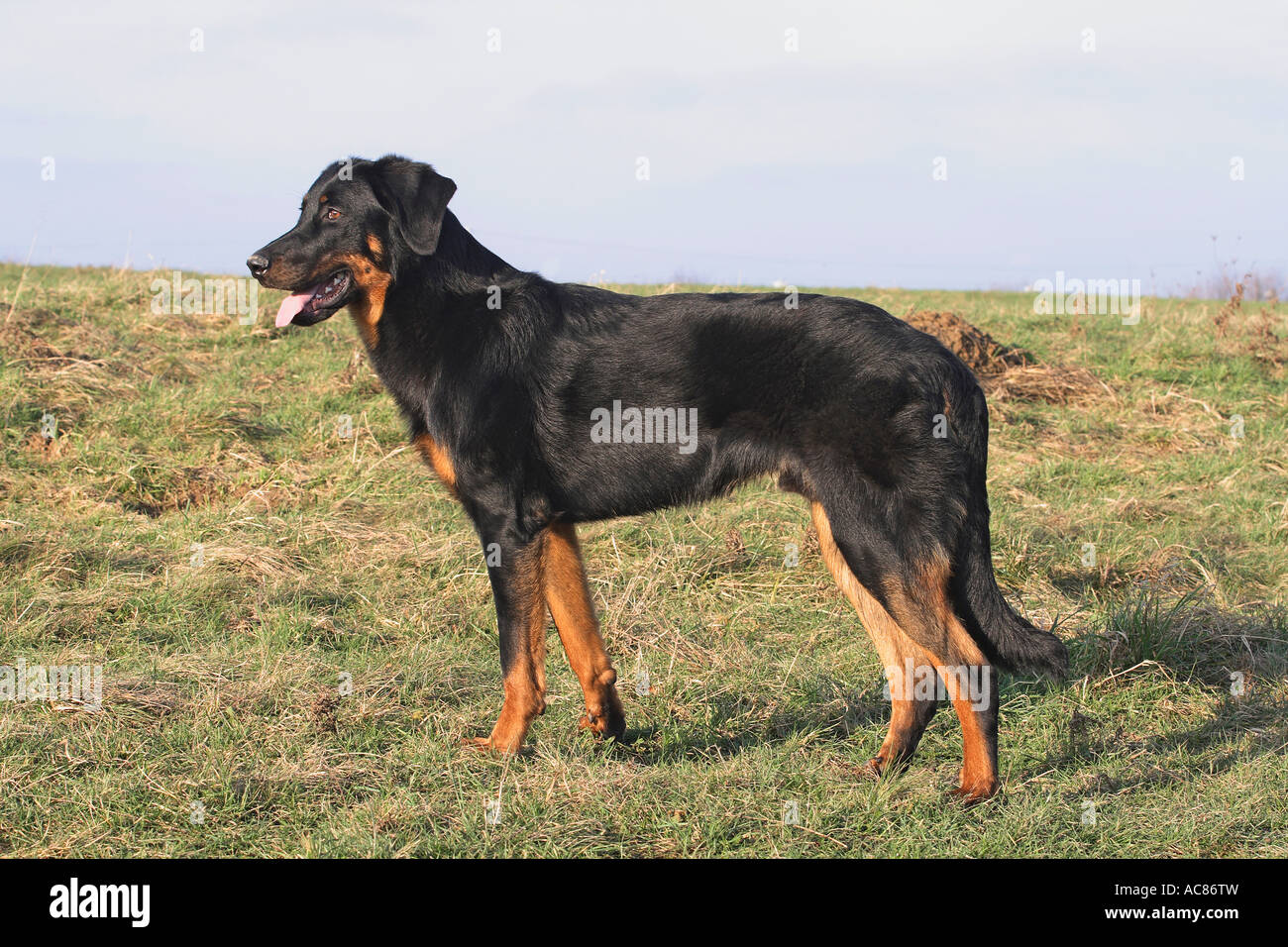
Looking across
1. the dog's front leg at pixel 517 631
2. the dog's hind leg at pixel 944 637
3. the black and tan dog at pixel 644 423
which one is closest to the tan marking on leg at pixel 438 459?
the black and tan dog at pixel 644 423

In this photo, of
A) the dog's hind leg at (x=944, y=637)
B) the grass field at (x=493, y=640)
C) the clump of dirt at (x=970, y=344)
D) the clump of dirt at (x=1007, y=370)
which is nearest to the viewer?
the grass field at (x=493, y=640)

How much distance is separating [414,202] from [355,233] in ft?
0.92

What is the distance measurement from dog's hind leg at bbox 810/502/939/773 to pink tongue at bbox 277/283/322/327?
2.29 m

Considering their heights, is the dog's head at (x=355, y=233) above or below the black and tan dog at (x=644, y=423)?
above

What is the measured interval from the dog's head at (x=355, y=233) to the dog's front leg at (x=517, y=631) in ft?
4.03

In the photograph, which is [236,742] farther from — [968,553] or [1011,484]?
[1011,484]

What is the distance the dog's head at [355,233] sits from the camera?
4.41 metres

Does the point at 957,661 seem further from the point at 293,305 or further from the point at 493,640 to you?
the point at 293,305

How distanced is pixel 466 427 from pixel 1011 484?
510cm

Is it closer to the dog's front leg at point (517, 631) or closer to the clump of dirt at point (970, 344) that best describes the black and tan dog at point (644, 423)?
the dog's front leg at point (517, 631)

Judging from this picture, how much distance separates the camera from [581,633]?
442cm

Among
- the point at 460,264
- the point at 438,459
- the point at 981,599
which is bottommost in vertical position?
the point at 981,599

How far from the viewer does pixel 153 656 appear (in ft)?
16.2

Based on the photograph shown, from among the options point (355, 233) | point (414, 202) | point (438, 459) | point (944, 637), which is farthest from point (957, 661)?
point (355, 233)
